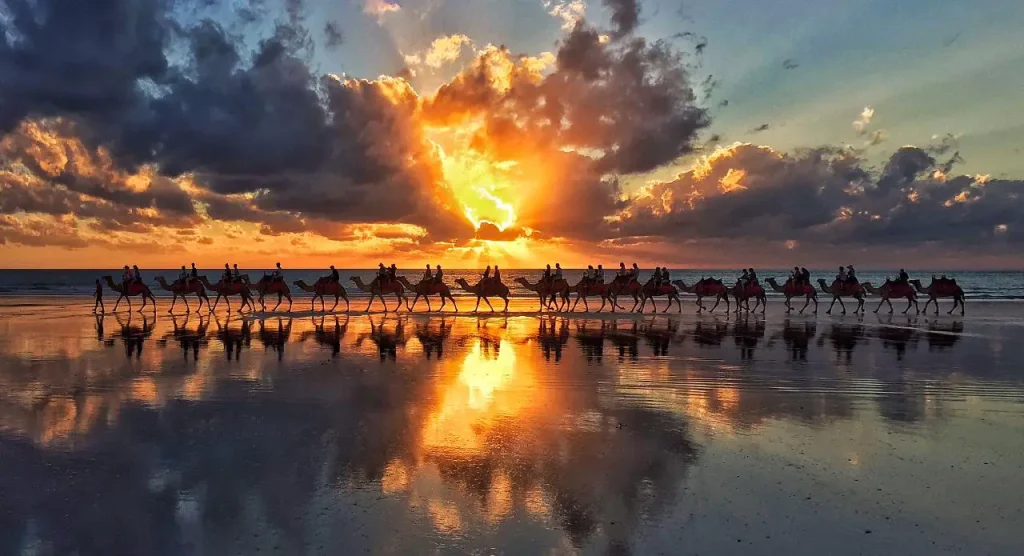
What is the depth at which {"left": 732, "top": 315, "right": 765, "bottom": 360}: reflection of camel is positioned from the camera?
1612 centimetres

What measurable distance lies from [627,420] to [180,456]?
5621 mm

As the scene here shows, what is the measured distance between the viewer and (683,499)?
5832 mm

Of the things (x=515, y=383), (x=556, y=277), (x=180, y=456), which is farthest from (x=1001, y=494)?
(x=556, y=277)

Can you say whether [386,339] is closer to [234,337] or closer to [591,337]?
[234,337]

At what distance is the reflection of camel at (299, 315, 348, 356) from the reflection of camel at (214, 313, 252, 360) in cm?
159

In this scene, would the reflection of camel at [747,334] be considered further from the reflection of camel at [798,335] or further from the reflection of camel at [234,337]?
the reflection of camel at [234,337]

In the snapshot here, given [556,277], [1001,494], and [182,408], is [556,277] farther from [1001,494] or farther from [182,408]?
[1001,494]

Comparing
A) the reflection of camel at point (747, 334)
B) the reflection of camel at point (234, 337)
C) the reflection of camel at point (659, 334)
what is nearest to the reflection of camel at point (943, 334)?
the reflection of camel at point (747, 334)

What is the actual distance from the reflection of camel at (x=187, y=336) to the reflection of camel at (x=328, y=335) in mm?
2808

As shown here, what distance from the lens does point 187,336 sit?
750 inches

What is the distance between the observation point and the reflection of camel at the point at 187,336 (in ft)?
52.9

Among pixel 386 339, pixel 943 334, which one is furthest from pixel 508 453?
pixel 943 334

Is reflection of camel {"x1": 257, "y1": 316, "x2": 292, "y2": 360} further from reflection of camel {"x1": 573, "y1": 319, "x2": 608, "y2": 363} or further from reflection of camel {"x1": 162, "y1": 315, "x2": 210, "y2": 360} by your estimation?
reflection of camel {"x1": 573, "y1": 319, "x2": 608, "y2": 363}

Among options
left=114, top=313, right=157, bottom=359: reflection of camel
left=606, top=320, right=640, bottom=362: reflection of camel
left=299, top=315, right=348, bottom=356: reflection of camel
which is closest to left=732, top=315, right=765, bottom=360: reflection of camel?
left=606, top=320, right=640, bottom=362: reflection of camel
